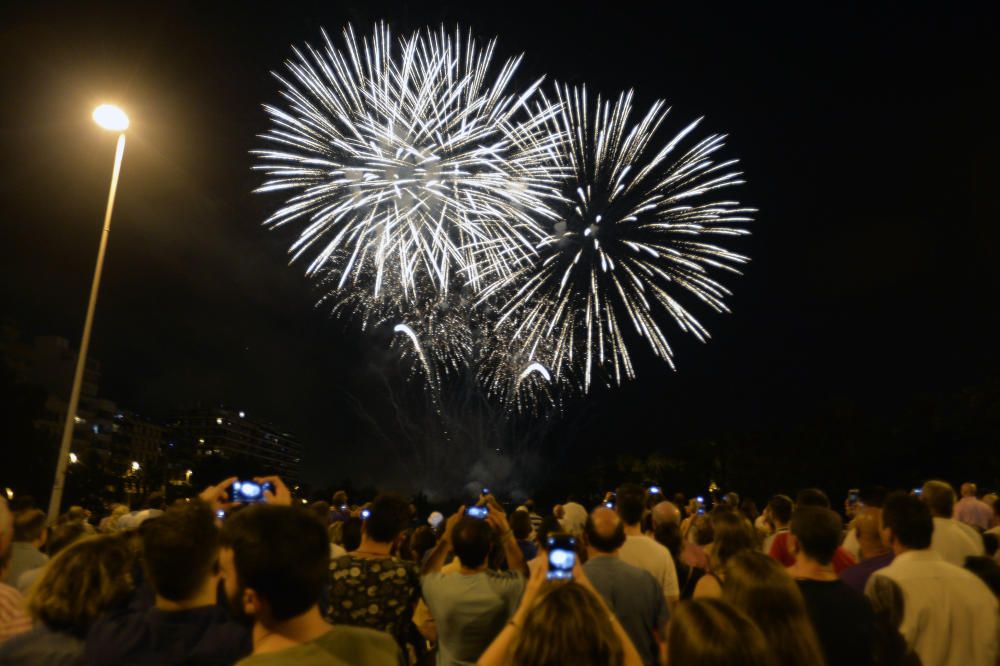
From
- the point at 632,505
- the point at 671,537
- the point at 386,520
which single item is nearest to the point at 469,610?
the point at 386,520

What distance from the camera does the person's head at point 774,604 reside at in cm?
272

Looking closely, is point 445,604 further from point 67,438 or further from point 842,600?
point 67,438

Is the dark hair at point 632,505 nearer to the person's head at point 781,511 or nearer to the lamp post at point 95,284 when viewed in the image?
the person's head at point 781,511

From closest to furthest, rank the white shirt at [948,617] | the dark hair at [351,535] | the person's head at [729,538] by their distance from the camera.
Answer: the white shirt at [948,617] → the person's head at [729,538] → the dark hair at [351,535]

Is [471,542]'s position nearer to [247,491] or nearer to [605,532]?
[605,532]

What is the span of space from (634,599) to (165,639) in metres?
2.82

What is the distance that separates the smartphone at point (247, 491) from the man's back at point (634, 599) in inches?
88.0

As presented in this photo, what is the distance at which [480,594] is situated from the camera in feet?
13.7

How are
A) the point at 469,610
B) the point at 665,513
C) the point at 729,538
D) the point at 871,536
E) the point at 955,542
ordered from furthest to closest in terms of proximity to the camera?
1. the point at 665,513
2. the point at 955,542
3. the point at 871,536
4. the point at 729,538
5. the point at 469,610

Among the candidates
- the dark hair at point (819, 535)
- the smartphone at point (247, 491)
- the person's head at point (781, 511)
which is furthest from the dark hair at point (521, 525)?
the dark hair at point (819, 535)

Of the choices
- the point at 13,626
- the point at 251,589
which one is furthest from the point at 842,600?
the point at 13,626

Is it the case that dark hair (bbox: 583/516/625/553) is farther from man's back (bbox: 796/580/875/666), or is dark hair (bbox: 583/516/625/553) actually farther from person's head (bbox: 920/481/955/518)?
person's head (bbox: 920/481/955/518)

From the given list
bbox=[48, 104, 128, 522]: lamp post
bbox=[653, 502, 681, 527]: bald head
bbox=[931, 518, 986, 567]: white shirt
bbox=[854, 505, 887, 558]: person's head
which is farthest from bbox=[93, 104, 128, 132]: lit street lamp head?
bbox=[931, 518, 986, 567]: white shirt

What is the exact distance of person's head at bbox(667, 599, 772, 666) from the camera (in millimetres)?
2078
